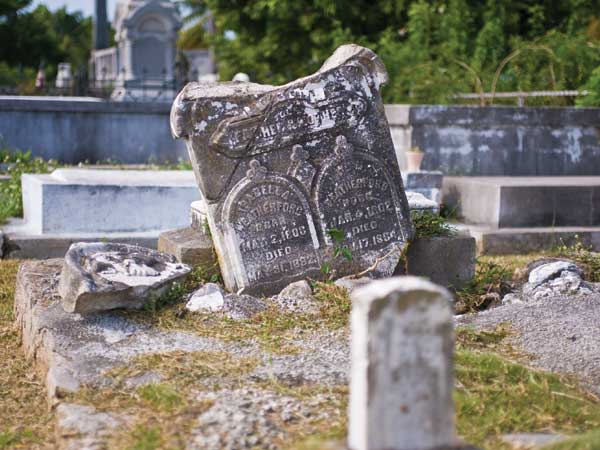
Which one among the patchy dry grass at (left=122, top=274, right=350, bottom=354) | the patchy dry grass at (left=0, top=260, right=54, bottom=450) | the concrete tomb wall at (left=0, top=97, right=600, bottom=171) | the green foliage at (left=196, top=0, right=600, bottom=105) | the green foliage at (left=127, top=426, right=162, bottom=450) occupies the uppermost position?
the green foliage at (left=196, top=0, right=600, bottom=105)

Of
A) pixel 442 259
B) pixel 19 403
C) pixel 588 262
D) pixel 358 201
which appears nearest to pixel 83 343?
pixel 19 403

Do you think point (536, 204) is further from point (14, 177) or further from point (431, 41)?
point (431, 41)

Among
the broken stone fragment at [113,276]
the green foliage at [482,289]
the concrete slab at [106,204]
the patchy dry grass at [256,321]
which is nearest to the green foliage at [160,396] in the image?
the patchy dry grass at [256,321]

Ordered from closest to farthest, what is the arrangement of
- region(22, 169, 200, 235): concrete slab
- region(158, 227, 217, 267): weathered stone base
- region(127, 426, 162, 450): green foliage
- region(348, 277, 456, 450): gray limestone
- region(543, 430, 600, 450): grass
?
1. region(348, 277, 456, 450): gray limestone
2. region(543, 430, 600, 450): grass
3. region(127, 426, 162, 450): green foliage
4. region(158, 227, 217, 267): weathered stone base
5. region(22, 169, 200, 235): concrete slab

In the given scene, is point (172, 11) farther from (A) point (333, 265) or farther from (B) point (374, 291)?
(B) point (374, 291)

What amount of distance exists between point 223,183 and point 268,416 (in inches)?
80.4

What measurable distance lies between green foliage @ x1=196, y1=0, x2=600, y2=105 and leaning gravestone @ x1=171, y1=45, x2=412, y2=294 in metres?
5.91

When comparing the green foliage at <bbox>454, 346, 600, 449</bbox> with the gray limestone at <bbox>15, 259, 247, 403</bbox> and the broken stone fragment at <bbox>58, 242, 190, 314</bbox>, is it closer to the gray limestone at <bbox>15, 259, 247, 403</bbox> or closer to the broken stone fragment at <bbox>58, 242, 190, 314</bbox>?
the gray limestone at <bbox>15, 259, 247, 403</bbox>

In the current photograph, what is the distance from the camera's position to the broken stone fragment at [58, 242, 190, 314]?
4.58 m

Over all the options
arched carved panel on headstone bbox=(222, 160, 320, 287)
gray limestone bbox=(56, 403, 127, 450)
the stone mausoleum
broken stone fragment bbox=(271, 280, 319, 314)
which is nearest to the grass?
gray limestone bbox=(56, 403, 127, 450)

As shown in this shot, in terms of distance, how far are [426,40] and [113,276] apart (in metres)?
10.8

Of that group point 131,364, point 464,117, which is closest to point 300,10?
point 464,117

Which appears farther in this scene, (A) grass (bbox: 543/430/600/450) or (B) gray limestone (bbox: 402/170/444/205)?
(B) gray limestone (bbox: 402/170/444/205)

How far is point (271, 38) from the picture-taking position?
17797mm
